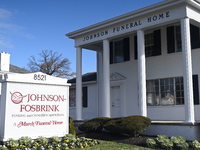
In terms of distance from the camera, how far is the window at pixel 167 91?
14531 millimetres

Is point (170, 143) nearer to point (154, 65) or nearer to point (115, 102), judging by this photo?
point (154, 65)

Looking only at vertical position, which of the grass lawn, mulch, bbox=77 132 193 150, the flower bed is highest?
the flower bed

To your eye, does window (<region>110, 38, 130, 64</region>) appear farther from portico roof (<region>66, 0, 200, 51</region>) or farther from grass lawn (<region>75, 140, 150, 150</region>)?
grass lawn (<region>75, 140, 150, 150</region>)

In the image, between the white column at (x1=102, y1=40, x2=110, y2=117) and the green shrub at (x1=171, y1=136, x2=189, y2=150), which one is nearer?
the green shrub at (x1=171, y1=136, x2=189, y2=150)

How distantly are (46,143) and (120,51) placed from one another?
9958mm

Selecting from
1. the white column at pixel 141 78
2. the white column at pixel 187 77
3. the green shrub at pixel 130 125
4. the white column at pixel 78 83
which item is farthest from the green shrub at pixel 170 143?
the white column at pixel 78 83

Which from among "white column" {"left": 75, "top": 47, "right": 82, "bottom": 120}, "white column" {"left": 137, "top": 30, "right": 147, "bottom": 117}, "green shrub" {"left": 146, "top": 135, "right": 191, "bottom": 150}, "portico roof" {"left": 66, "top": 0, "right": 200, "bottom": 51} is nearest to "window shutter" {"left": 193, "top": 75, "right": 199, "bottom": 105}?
"white column" {"left": 137, "top": 30, "right": 147, "bottom": 117}

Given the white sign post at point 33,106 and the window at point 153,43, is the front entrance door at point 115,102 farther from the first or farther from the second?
the white sign post at point 33,106

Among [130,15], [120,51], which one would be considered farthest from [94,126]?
[120,51]

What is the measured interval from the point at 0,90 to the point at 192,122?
7678 mm

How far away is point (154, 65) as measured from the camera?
52.3 feet

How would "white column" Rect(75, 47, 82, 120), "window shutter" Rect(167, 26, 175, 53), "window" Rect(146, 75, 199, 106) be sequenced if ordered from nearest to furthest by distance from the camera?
"window" Rect(146, 75, 199, 106), "window shutter" Rect(167, 26, 175, 53), "white column" Rect(75, 47, 82, 120)

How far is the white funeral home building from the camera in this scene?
12016mm

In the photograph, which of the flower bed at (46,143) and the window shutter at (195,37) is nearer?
the flower bed at (46,143)
